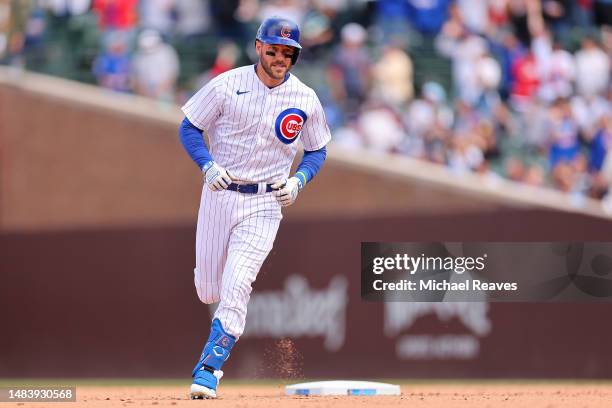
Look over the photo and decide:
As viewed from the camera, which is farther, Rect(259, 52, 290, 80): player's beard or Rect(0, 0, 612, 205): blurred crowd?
Rect(0, 0, 612, 205): blurred crowd

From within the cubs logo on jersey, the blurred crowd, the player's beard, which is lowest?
the cubs logo on jersey

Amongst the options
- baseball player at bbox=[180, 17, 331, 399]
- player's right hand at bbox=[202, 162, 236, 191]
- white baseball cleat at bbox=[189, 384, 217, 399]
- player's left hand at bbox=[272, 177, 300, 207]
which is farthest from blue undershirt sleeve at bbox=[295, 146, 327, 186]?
white baseball cleat at bbox=[189, 384, 217, 399]

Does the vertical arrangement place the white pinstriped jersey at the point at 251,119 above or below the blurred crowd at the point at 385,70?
below

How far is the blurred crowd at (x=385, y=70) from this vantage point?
13133 mm

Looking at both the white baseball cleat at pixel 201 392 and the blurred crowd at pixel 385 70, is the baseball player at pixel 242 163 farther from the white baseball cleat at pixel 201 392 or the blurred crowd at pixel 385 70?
the blurred crowd at pixel 385 70

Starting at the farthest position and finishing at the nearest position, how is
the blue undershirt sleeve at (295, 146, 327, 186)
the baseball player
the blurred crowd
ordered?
the blurred crowd → the blue undershirt sleeve at (295, 146, 327, 186) → the baseball player

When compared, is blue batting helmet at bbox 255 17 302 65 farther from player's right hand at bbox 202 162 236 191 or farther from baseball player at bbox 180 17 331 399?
player's right hand at bbox 202 162 236 191

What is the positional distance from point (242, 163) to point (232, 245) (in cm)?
50

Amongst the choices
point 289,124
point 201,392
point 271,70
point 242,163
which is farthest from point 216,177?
point 201,392

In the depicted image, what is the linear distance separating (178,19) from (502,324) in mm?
4704

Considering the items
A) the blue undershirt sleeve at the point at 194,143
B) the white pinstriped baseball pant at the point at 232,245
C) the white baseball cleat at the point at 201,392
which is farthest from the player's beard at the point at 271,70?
the white baseball cleat at the point at 201,392

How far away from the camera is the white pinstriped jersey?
7.50 meters

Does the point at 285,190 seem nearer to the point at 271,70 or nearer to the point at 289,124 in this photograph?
the point at 289,124

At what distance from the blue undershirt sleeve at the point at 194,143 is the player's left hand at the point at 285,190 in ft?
1.42
